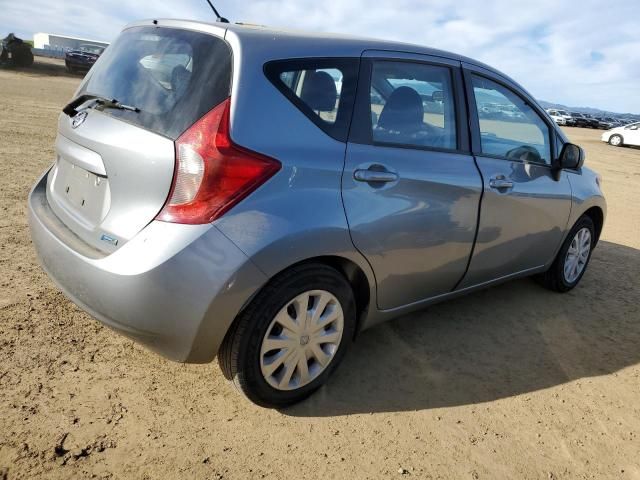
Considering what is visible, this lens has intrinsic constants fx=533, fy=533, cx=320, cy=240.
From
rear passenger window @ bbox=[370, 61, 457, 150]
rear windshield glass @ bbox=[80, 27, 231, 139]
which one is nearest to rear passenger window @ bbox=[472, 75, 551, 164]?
rear passenger window @ bbox=[370, 61, 457, 150]

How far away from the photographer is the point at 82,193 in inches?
98.2

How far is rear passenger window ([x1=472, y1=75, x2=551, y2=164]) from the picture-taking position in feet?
10.8

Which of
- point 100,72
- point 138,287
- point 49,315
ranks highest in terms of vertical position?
point 100,72

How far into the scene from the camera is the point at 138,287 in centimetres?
208

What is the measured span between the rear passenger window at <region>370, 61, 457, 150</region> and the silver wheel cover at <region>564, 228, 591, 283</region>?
196cm

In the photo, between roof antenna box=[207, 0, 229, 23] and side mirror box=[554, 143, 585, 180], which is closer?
roof antenna box=[207, 0, 229, 23]

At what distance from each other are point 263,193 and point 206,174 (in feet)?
0.79

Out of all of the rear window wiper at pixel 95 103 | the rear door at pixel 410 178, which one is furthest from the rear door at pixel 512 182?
the rear window wiper at pixel 95 103

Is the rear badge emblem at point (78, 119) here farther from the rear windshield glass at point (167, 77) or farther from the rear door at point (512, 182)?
the rear door at point (512, 182)

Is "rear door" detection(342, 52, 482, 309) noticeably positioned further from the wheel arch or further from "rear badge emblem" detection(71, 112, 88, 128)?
"rear badge emblem" detection(71, 112, 88, 128)

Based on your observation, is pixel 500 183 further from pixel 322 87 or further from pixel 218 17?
pixel 218 17

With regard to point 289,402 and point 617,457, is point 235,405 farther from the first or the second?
point 617,457

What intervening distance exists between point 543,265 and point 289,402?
253 cm

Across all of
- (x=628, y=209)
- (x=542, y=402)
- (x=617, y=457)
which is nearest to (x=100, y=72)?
(x=542, y=402)
